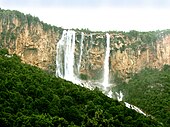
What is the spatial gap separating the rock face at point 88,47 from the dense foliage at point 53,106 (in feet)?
91.6

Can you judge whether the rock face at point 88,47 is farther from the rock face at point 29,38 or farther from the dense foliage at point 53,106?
the dense foliage at point 53,106

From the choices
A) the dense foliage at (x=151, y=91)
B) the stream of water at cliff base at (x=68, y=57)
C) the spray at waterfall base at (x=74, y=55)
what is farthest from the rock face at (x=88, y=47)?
the dense foliage at (x=151, y=91)

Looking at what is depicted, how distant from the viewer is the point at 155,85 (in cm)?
7444

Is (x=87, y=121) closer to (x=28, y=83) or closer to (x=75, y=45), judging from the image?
(x=28, y=83)

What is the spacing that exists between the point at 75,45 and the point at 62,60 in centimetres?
317

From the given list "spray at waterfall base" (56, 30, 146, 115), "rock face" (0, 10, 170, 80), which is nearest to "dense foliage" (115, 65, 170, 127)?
"rock face" (0, 10, 170, 80)

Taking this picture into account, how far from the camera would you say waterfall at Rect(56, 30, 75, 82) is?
→ 81812 mm

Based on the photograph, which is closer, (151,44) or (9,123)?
(9,123)

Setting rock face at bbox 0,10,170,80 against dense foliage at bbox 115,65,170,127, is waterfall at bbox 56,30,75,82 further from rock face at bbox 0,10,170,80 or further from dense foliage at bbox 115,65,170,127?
dense foliage at bbox 115,65,170,127

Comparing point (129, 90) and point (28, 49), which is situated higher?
point (28, 49)

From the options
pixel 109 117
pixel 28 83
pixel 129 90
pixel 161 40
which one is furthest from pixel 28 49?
pixel 109 117

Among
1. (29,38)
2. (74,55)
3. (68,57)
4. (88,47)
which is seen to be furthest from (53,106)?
(88,47)

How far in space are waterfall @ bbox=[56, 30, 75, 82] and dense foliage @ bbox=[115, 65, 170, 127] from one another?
8320 millimetres

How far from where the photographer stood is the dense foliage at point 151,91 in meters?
60.3
